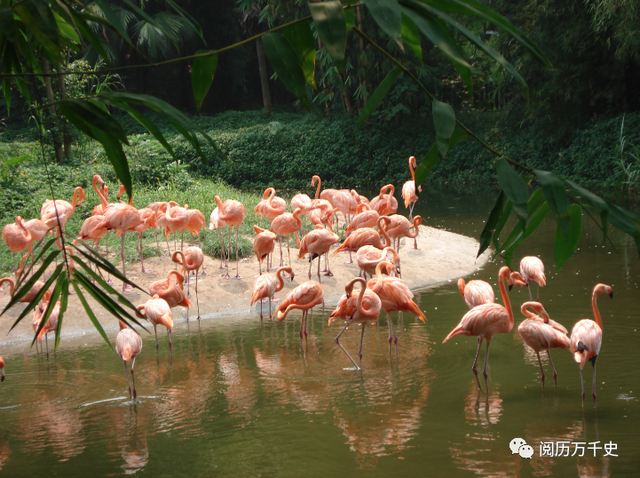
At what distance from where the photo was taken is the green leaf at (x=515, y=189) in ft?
3.43

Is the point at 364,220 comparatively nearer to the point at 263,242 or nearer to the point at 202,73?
the point at 263,242

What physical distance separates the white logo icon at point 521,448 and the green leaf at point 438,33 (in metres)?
2.92

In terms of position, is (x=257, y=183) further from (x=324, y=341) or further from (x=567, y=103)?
(x=324, y=341)

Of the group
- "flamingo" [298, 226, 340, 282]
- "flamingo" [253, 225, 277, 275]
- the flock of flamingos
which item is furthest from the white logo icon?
"flamingo" [253, 225, 277, 275]

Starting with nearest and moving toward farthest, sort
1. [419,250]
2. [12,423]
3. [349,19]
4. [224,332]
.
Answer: [349,19]
[12,423]
[224,332]
[419,250]

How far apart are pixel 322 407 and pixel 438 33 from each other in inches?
140

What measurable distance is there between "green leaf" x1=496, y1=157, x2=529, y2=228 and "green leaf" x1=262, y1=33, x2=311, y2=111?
381mm

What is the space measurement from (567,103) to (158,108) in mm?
16479

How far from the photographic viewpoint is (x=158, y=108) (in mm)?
1104

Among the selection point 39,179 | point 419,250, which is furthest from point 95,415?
point 39,179

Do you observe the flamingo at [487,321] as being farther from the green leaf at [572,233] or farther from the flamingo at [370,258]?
the green leaf at [572,233]

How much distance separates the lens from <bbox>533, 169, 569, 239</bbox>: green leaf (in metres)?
1.06

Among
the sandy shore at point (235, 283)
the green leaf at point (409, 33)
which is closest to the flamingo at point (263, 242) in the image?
the sandy shore at point (235, 283)

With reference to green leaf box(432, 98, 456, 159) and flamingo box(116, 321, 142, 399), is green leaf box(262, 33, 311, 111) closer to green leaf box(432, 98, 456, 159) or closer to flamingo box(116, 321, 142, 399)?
green leaf box(432, 98, 456, 159)
